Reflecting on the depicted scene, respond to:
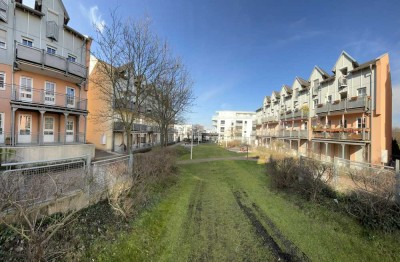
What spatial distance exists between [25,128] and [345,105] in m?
30.5

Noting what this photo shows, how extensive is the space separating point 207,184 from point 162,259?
7214 mm

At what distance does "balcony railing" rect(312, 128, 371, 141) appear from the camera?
64.8 feet

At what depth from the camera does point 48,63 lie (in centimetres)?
1748

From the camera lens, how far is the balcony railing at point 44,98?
16.6 metres

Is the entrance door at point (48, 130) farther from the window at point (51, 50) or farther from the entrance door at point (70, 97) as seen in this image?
the window at point (51, 50)

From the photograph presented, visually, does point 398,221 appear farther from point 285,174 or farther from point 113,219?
point 113,219

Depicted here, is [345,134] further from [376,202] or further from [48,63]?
[48,63]

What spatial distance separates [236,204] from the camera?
862cm

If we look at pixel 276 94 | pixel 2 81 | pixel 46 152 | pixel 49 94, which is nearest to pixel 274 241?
pixel 46 152

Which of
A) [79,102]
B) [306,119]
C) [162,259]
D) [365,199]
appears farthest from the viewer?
[306,119]

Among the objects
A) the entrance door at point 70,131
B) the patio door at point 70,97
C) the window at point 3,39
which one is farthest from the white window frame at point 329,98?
the window at point 3,39

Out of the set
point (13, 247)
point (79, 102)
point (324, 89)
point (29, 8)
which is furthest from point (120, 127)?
point (324, 89)

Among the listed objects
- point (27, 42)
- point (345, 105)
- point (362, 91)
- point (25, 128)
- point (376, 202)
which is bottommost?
point (376, 202)

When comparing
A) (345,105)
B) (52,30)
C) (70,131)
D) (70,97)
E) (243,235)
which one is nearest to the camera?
(243,235)
